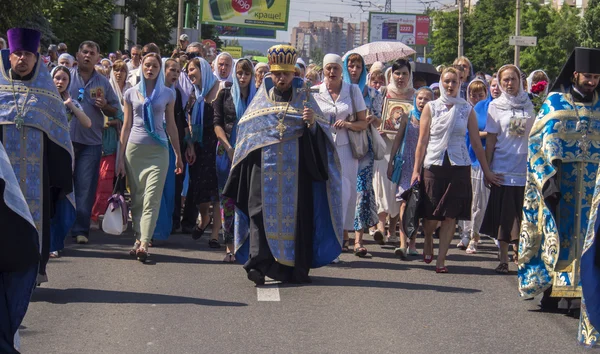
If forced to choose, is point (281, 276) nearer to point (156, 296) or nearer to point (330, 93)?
point (156, 296)

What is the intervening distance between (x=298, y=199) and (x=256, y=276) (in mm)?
855

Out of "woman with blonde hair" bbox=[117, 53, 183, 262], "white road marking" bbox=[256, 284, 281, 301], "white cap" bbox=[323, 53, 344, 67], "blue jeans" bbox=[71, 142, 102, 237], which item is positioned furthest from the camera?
"blue jeans" bbox=[71, 142, 102, 237]

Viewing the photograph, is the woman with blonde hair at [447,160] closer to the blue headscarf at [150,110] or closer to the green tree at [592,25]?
the blue headscarf at [150,110]

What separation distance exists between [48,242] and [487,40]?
7063 cm

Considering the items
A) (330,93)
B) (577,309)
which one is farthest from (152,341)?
(330,93)

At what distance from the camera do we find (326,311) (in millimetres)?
9172

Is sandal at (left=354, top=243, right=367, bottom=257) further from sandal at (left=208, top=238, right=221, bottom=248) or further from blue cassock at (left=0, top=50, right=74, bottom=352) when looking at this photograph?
blue cassock at (left=0, top=50, right=74, bottom=352)

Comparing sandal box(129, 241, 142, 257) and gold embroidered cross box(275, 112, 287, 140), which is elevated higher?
gold embroidered cross box(275, 112, 287, 140)

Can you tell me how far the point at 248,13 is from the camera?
52875 mm

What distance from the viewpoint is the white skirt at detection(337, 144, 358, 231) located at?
12406 mm

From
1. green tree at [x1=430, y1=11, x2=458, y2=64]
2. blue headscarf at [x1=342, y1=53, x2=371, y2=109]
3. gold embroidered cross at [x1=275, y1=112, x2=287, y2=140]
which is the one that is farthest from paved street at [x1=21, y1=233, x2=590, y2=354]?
green tree at [x1=430, y1=11, x2=458, y2=64]

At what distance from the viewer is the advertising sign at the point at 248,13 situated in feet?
166

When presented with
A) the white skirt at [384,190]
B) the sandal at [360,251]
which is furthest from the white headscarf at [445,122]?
the white skirt at [384,190]

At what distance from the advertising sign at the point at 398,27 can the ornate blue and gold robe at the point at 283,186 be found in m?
91.1
